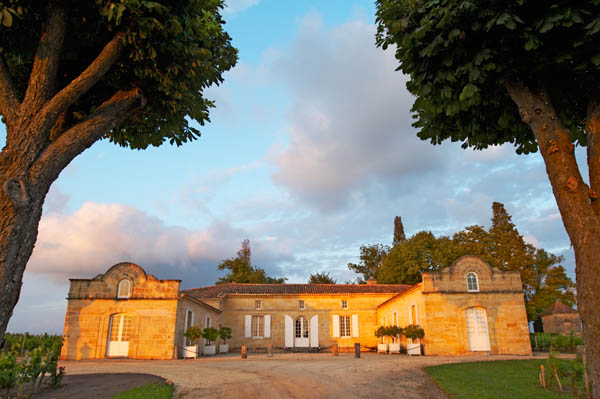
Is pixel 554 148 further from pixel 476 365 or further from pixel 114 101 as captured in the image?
pixel 476 365

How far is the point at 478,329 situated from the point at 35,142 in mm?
22696

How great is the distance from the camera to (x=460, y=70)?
6.24 metres

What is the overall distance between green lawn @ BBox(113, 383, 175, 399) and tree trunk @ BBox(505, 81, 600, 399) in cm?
847

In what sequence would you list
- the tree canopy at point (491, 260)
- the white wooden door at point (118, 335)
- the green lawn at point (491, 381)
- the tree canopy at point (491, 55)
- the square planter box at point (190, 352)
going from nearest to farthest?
the tree canopy at point (491, 55), the green lawn at point (491, 381), the white wooden door at point (118, 335), the square planter box at point (190, 352), the tree canopy at point (491, 260)

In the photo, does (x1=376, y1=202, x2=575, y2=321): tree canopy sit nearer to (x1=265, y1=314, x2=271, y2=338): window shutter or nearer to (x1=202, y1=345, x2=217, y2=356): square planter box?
(x1=265, y1=314, x2=271, y2=338): window shutter

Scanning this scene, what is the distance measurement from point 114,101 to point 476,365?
49.4 feet

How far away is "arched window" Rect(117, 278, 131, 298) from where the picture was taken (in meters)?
21.3

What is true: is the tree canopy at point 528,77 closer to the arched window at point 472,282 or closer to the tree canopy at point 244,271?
the arched window at point 472,282

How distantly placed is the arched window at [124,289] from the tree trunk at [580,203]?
835 inches

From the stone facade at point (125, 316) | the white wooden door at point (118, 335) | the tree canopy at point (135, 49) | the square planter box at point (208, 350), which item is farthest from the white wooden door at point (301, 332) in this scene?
the tree canopy at point (135, 49)

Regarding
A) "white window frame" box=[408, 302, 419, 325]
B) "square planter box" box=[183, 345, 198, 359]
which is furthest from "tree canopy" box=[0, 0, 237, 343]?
"white window frame" box=[408, 302, 419, 325]

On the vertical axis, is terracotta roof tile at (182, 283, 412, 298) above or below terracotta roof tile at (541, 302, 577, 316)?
above

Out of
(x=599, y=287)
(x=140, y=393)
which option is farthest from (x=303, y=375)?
(x=599, y=287)

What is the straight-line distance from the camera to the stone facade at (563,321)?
30.4 metres
